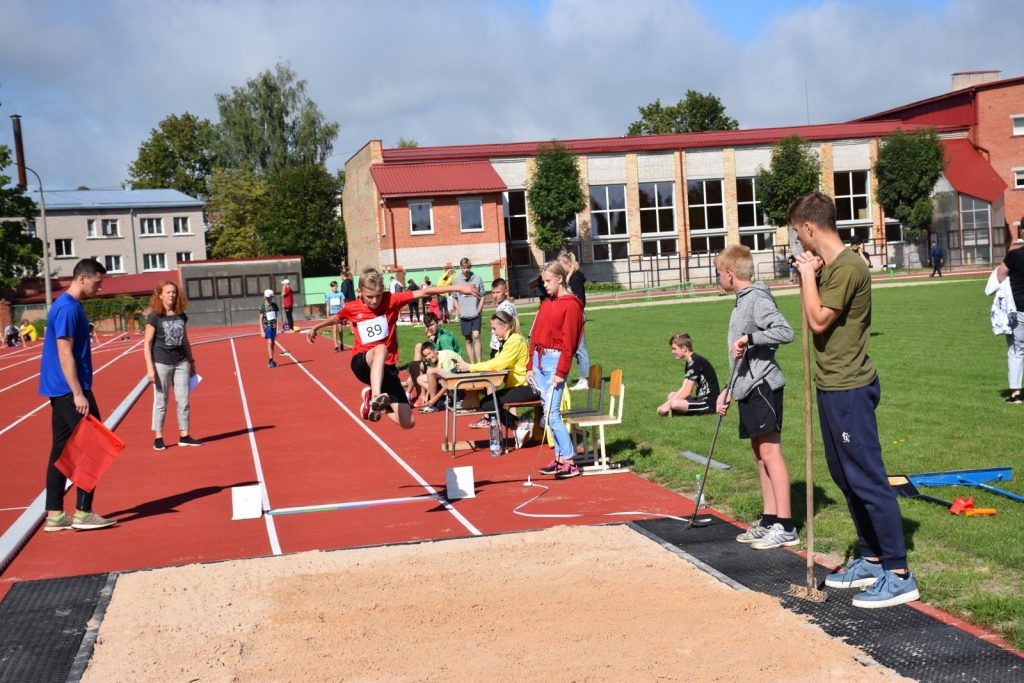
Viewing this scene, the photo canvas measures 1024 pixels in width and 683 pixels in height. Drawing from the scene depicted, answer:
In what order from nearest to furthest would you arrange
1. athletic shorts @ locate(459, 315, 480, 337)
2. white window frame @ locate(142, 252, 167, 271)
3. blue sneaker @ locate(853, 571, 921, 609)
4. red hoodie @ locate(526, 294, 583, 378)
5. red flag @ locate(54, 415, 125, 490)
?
blue sneaker @ locate(853, 571, 921, 609), red flag @ locate(54, 415, 125, 490), red hoodie @ locate(526, 294, 583, 378), athletic shorts @ locate(459, 315, 480, 337), white window frame @ locate(142, 252, 167, 271)

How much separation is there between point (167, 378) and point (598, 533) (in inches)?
294

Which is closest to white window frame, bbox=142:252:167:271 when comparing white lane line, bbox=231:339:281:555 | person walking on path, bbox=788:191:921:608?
white lane line, bbox=231:339:281:555

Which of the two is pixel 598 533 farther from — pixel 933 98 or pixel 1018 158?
pixel 933 98

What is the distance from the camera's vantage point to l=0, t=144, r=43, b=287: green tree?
57.7 m

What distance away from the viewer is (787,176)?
53125 millimetres

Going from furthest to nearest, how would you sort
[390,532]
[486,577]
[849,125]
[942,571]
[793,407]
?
[849,125] < [793,407] < [390,532] < [486,577] < [942,571]

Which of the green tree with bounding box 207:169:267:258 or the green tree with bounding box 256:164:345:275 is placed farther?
the green tree with bounding box 207:169:267:258

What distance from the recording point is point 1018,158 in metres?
56.7

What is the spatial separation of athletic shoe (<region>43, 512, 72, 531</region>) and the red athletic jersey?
2971mm

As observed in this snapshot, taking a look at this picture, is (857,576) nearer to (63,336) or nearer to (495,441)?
(495,441)

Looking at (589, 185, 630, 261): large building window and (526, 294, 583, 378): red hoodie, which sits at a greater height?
Answer: (589, 185, 630, 261): large building window

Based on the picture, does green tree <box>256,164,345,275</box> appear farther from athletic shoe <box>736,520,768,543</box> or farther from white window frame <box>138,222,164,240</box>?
athletic shoe <box>736,520,768,543</box>

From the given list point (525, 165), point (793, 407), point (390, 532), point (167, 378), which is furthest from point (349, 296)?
point (525, 165)

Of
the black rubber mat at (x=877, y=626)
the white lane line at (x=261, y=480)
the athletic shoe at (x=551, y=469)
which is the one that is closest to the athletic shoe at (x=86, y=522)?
the white lane line at (x=261, y=480)
